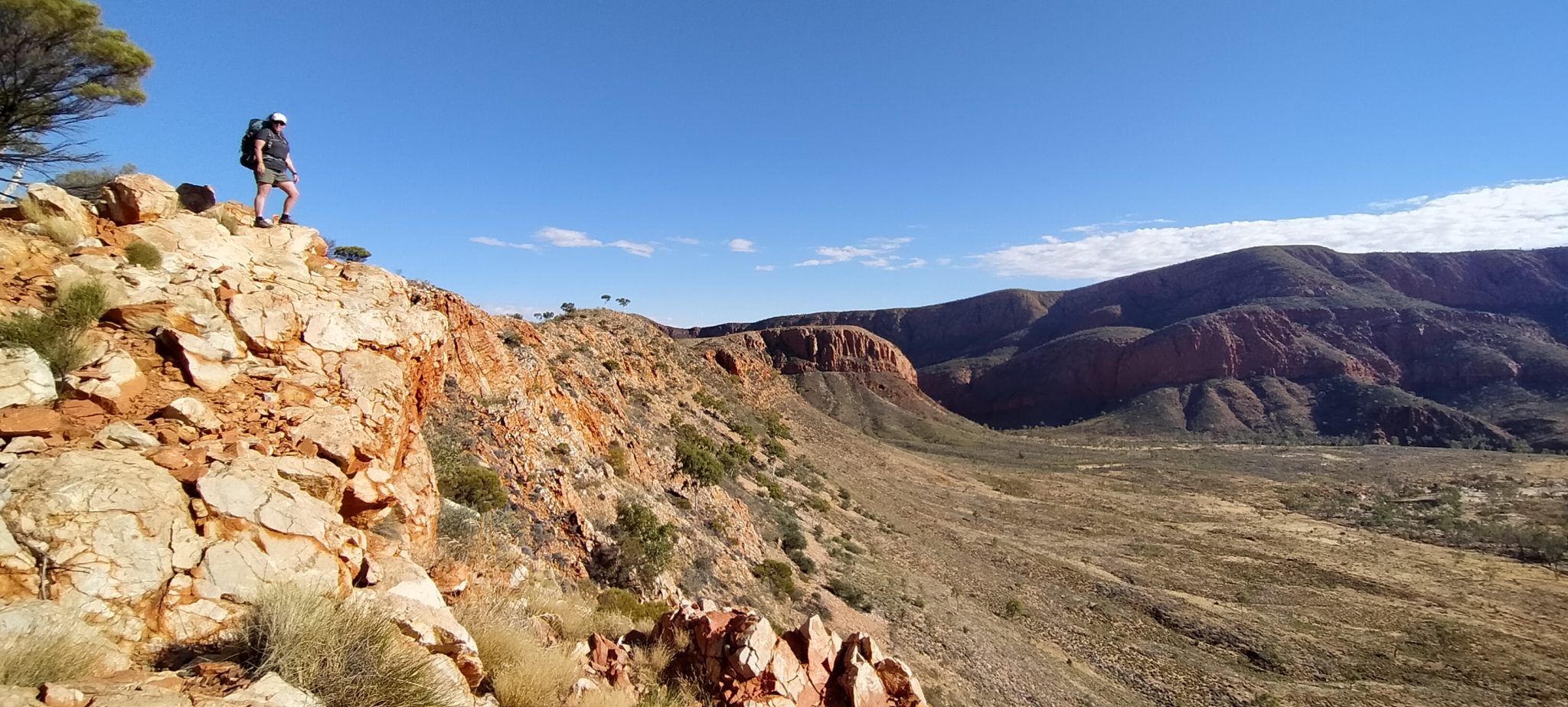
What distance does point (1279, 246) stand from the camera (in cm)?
10312

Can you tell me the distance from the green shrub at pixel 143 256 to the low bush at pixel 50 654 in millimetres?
4367

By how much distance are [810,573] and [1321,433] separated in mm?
75739

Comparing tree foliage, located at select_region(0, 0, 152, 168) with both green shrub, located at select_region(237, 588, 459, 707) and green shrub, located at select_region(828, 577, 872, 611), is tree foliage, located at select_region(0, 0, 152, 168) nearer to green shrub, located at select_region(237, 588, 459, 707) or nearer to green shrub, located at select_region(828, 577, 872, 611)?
green shrub, located at select_region(237, 588, 459, 707)

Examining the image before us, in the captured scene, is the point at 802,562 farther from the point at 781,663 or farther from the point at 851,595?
the point at 781,663

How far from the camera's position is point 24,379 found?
424 cm

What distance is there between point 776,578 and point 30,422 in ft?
44.9

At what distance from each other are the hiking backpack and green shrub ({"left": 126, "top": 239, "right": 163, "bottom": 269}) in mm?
2213

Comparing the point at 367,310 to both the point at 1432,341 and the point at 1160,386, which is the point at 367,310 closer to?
the point at 1160,386

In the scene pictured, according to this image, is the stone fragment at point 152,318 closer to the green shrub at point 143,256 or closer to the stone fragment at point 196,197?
the green shrub at point 143,256

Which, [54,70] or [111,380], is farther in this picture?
[54,70]

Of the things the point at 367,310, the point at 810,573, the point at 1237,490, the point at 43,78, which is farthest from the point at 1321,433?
the point at 43,78

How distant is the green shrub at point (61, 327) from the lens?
14.9 feet

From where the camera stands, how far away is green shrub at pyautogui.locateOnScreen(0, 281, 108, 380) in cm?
453

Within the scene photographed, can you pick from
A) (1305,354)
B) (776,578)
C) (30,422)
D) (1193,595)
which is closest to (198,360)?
(30,422)
